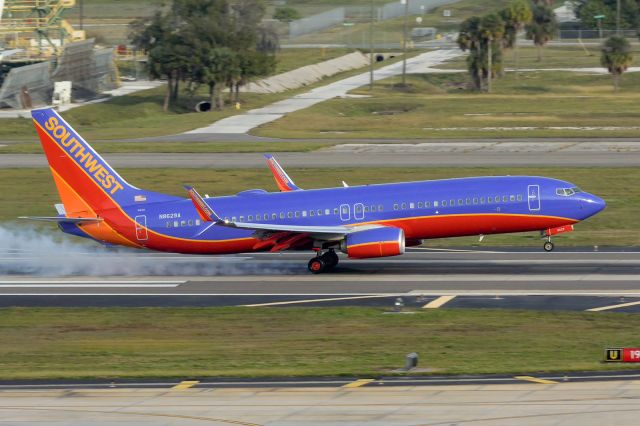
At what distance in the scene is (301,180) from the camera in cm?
7212

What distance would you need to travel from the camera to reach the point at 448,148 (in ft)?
283

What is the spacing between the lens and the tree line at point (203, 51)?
126 metres

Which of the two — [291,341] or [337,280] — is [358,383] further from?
[337,280]

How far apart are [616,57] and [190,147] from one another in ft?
229

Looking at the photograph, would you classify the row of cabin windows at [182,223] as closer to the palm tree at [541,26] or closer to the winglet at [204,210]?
the winglet at [204,210]

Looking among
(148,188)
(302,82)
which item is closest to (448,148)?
(148,188)

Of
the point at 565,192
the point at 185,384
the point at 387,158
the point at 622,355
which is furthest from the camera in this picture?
the point at 387,158

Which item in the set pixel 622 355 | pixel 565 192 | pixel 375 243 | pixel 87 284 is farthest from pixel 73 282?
pixel 622 355

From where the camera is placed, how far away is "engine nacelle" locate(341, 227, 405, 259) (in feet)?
151

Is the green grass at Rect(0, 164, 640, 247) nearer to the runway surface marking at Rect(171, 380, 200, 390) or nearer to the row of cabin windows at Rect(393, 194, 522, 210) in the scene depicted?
the row of cabin windows at Rect(393, 194, 522, 210)

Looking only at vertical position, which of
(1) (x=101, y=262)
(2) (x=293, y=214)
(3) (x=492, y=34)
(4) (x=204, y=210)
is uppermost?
(3) (x=492, y=34)

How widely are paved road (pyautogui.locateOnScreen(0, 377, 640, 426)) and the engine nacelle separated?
16226mm

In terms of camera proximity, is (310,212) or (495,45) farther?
(495,45)

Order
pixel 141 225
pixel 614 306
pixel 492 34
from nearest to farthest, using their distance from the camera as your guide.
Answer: pixel 614 306 < pixel 141 225 < pixel 492 34
